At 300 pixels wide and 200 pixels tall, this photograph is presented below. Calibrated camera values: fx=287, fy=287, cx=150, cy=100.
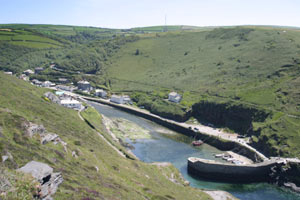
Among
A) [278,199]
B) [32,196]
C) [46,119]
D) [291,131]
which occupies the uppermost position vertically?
[32,196]

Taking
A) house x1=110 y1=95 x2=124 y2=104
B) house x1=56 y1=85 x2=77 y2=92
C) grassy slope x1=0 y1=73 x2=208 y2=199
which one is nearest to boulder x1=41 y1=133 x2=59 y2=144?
grassy slope x1=0 y1=73 x2=208 y2=199

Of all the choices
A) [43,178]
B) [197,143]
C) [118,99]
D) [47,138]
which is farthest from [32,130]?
[118,99]

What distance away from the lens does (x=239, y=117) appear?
114 m

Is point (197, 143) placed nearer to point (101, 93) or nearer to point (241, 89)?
point (241, 89)

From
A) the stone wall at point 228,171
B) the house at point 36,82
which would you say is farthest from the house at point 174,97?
the house at point 36,82

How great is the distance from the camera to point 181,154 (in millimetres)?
88562

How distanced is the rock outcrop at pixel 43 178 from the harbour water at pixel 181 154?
1908 inches

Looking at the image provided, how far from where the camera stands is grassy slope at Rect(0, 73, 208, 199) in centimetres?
3274

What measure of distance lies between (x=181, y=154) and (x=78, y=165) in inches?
2078

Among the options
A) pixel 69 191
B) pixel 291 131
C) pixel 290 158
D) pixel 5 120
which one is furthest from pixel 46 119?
pixel 291 131

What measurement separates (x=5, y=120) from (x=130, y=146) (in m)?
51.3

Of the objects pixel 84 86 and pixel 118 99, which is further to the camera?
pixel 84 86

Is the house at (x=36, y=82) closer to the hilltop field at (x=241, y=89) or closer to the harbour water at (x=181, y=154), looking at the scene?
the hilltop field at (x=241, y=89)

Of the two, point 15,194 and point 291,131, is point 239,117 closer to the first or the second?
point 291,131
